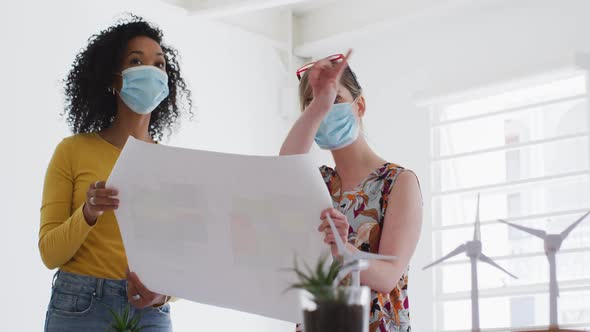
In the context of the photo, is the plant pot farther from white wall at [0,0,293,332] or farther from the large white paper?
white wall at [0,0,293,332]

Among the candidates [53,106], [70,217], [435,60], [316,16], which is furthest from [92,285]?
[316,16]

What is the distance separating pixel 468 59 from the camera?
5.11 m

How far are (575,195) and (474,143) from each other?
77 cm

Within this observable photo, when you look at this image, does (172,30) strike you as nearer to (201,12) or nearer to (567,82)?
(201,12)

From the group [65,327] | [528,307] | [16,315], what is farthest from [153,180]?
[528,307]

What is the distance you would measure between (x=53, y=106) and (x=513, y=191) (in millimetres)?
2532

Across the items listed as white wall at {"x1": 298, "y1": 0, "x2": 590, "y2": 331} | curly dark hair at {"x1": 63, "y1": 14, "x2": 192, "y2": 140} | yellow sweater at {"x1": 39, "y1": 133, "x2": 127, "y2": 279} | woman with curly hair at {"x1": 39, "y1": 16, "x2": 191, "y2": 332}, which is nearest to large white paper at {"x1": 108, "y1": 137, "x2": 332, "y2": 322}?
woman with curly hair at {"x1": 39, "y1": 16, "x2": 191, "y2": 332}

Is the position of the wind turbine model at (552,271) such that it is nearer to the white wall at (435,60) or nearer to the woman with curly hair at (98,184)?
the woman with curly hair at (98,184)

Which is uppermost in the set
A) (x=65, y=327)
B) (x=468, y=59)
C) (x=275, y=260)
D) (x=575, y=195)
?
(x=468, y=59)

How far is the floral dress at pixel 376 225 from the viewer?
6.53ft

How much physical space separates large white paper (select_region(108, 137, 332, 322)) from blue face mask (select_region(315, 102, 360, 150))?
1.39 ft

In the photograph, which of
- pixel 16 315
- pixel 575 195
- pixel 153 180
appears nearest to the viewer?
pixel 153 180

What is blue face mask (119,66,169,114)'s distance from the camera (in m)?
2.37

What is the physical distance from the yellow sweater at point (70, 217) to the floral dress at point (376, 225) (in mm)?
579
